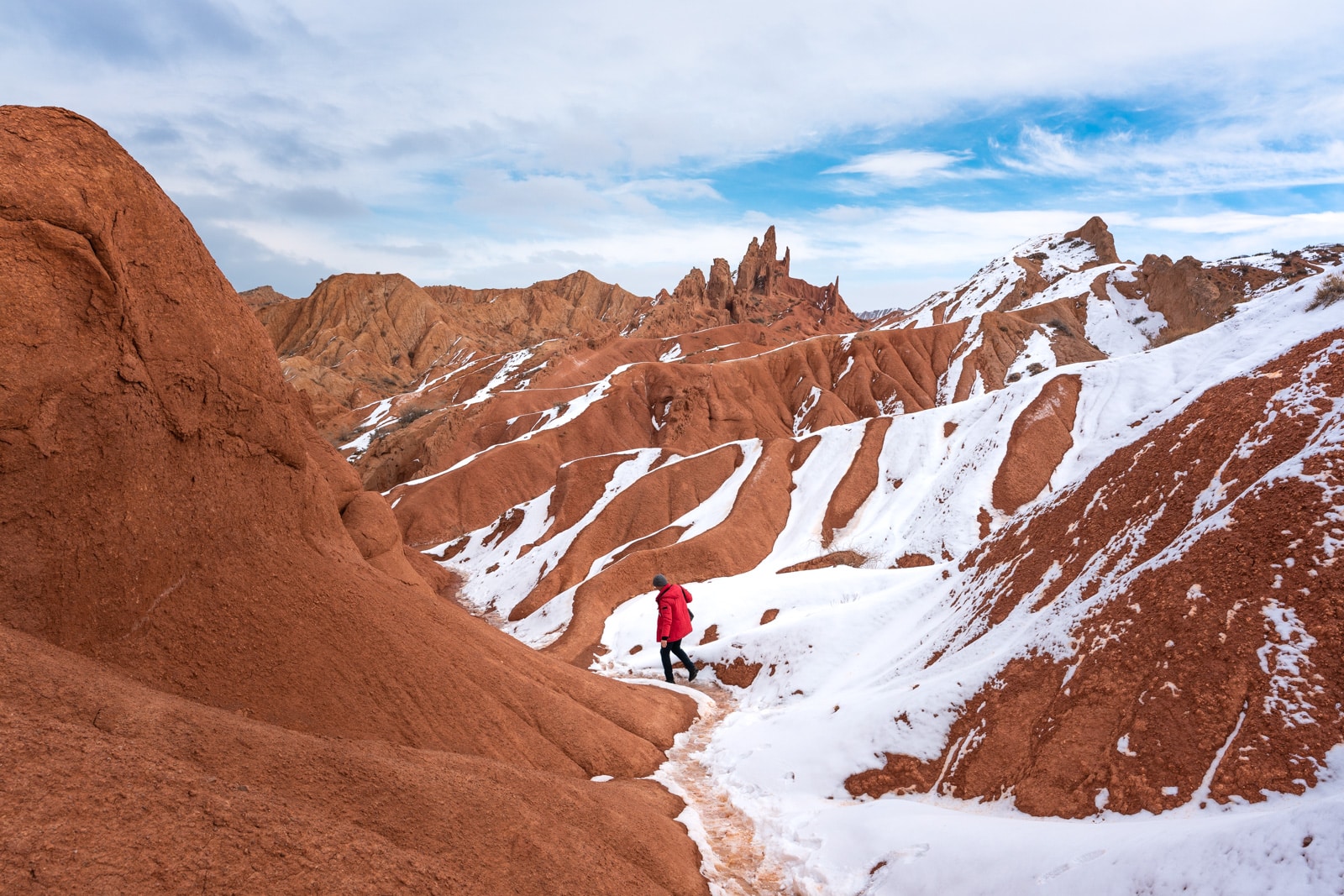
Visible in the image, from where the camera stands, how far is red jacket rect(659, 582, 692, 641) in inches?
658

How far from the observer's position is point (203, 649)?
7.79 meters

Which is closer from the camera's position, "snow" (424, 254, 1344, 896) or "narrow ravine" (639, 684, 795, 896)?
"snow" (424, 254, 1344, 896)

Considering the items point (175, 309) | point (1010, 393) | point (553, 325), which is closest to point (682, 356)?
point (1010, 393)

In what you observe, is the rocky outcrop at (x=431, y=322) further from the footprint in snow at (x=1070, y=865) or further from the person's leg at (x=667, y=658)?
the footprint in snow at (x=1070, y=865)

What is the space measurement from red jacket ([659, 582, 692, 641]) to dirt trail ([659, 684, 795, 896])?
3335 mm

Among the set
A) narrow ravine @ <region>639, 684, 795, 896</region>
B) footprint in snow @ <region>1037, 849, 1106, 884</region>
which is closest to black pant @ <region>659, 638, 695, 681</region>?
narrow ravine @ <region>639, 684, 795, 896</region>

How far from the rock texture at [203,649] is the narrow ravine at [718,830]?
1.57 feet

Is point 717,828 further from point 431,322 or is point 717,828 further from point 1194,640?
point 431,322

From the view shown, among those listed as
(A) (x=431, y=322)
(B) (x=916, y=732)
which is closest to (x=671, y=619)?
(B) (x=916, y=732)

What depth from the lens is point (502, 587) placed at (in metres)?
38.2

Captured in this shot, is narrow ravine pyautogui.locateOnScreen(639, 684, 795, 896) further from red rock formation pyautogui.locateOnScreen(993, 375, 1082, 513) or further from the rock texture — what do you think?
red rock formation pyautogui.locateOnScreen(993, 375, 1082, 513)

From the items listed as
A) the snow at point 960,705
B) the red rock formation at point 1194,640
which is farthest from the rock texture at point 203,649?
the red rock formation at point 1194,640

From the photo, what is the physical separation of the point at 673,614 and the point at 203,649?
10905 mm

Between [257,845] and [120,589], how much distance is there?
4741 mm
